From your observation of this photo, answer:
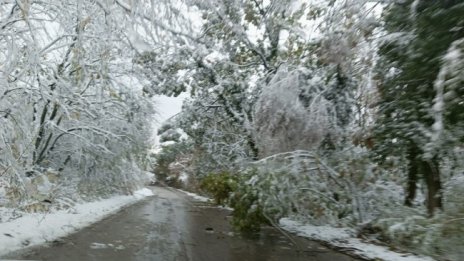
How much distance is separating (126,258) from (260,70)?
14.3 m

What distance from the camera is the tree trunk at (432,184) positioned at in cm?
1038

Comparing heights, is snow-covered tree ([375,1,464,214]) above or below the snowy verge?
above

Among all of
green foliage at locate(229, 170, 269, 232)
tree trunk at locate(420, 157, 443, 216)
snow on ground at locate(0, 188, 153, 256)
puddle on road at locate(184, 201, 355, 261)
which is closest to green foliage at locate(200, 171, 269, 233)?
green foliage at locate(229, 170, 269, 232)

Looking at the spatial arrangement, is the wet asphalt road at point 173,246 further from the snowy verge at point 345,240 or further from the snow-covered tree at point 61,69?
the snow-covered tree at point 61,69

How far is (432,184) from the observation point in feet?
35.7

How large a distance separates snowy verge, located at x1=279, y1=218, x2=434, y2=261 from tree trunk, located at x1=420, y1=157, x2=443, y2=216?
125 centimetres

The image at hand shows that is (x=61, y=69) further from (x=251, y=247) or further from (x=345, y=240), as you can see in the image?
(x=345, y=240)

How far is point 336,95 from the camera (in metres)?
14.2

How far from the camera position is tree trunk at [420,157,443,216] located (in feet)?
34.1

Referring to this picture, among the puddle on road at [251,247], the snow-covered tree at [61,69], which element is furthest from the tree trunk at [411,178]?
the snow-covered tree at [61,69]

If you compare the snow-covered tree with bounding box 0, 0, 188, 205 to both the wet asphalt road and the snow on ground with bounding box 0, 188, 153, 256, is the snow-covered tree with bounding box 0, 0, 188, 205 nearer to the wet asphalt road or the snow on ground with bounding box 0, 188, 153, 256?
the snow on ground with bounding box 0, 188, 153, 256

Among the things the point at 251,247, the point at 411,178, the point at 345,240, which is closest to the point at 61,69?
the point at 251,247

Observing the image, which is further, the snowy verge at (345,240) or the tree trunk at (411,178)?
the tree trunk at (411,178)

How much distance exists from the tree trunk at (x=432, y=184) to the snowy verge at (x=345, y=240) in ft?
4.10
